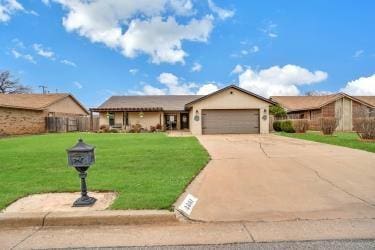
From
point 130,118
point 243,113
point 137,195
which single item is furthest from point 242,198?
point 130,118

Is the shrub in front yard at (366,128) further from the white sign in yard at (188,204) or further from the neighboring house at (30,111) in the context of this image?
the neighboring house at (30,111)

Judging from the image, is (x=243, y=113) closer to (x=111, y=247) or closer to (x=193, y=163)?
(x=193, y=163)

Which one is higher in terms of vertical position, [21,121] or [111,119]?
[111,119]

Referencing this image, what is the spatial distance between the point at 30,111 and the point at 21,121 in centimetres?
171

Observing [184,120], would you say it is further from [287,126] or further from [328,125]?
[328,125]

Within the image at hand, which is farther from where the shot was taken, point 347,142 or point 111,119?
point 111,119

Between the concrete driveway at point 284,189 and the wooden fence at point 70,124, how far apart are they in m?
26.8

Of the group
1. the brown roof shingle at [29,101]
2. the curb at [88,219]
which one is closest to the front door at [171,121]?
the brown roof shingle at [29,101]

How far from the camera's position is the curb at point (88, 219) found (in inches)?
208

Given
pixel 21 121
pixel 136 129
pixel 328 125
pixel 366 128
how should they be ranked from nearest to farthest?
pixel 366 128, pixel 328 125, pixel 21 121, pixel 136 129

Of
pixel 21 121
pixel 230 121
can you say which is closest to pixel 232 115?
pixel 230 121

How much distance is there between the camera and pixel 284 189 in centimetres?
722

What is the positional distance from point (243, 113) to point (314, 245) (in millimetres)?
23666

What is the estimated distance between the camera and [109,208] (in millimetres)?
5711
